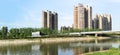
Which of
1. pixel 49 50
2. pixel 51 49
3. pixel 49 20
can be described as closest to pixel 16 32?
pixel 51 49

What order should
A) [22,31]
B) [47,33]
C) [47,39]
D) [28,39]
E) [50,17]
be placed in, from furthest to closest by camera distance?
1. [50,17]
2. [47,33]
3. [22,31]
4. [47,39]
5. [28,39]

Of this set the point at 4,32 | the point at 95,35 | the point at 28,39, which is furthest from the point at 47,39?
the point at 95,35

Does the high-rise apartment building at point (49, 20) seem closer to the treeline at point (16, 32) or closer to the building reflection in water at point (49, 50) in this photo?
the treeline at point (16, 32)

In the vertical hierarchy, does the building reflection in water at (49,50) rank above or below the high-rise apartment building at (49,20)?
below

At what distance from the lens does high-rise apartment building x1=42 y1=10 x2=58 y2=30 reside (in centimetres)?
18979

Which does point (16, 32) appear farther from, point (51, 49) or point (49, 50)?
point (49, 50)

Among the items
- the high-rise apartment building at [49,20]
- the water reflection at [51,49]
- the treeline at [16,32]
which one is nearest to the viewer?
the water reflection at [51,49]

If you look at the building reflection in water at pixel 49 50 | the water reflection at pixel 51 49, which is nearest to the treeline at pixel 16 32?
the water reflection at pixel 51 49

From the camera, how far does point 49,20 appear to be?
18938 cm

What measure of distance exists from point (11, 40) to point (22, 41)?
17.1 feet

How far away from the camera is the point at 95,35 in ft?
551

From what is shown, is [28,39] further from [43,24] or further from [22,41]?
[43,24]

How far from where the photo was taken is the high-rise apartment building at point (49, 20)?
623 ft

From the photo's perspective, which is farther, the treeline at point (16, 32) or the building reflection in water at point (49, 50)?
the treeline at point (16, 32)
